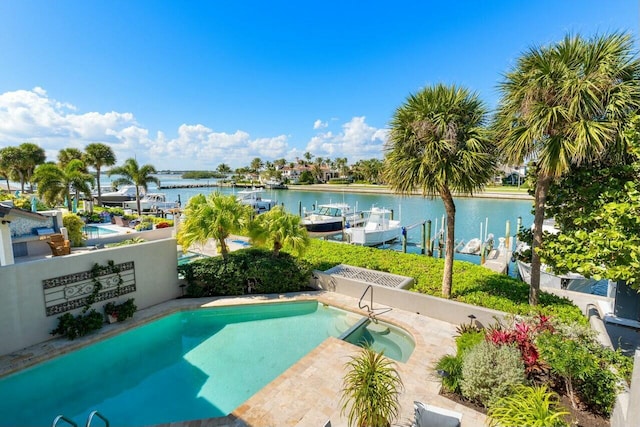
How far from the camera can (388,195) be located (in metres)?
58.2

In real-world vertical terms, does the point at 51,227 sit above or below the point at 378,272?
above

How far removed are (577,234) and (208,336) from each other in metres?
Answer: 8.87

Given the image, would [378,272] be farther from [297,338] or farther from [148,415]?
[148,415]

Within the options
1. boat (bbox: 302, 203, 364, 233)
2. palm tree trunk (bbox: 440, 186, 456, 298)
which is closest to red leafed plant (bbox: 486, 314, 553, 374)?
palm tree trunk (bbox: 440, 186, 456, 298)

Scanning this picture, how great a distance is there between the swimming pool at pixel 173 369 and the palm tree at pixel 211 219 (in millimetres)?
2350

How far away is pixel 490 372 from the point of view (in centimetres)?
470

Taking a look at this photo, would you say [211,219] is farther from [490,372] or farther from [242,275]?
[490,372]

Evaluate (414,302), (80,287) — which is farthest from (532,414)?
(80,287)

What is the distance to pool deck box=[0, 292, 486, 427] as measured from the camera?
15.7 ft

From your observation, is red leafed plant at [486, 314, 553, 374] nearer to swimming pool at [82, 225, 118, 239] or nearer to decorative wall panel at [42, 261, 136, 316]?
decorative wall panel at [42, 261, 136, 316]

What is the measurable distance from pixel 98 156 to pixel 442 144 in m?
33.9

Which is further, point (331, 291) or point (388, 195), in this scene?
point (388, 195)

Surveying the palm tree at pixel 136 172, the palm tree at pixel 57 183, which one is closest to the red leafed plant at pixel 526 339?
the palm tree at pixel 57 183

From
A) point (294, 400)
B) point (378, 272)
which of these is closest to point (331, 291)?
point (378, 272)
